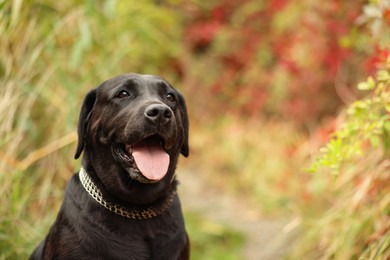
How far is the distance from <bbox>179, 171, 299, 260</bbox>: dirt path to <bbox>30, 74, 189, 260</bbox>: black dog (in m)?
1.74

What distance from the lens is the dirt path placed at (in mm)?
4766

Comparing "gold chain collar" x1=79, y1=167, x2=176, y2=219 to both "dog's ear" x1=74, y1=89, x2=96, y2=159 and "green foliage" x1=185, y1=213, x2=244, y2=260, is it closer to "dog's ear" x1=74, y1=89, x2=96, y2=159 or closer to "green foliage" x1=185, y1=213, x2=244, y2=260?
"dog's ear" x1=74, y1=89, x2=96, y2=159

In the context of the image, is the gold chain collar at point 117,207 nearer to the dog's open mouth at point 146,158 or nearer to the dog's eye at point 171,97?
the dog's open mouth at point 146,158

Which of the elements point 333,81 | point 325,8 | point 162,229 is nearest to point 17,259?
point 162,229

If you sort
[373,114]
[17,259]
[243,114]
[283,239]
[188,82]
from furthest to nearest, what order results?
[188,82]
[243,114]
[283,239]
[17,259]
[373,114]

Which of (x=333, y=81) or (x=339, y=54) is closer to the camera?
(x=339, y=54)

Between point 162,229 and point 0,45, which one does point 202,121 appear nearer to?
point 0,45

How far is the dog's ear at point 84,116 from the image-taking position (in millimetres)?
2941

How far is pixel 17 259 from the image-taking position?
351 centimetres

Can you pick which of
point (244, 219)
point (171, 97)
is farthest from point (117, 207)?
point (244, 219)

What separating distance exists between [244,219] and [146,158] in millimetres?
3636

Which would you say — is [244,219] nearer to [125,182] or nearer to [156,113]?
[125,182]

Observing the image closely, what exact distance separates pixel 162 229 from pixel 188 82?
736 centimetres

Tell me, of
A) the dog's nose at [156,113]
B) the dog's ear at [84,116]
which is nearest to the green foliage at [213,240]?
the dog's ear at [84,116]
